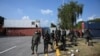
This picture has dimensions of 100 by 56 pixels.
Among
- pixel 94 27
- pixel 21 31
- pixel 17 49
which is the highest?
pixel 94 27

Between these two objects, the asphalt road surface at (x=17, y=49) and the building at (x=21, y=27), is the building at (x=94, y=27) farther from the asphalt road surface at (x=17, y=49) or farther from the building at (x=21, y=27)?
the asphalt road surface at (x=17, y=49)

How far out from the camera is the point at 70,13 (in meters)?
56.1

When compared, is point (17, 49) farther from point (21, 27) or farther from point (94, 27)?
point (21, 27)

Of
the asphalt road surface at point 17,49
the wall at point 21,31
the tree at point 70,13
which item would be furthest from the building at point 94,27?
the asphalt road surface at point 17,49

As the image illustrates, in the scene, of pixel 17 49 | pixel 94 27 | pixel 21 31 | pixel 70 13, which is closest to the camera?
pixel 17 49

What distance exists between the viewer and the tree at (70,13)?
185 ft

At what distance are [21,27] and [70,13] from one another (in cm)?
2465

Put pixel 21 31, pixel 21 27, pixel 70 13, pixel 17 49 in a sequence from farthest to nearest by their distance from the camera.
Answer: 1. pixel 21 27
2. pixel 21 31
3. pixel 70 13
4. pixel 17 49

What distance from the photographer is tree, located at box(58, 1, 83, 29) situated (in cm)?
5634

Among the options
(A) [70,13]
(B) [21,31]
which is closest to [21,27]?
(B) [21,31]

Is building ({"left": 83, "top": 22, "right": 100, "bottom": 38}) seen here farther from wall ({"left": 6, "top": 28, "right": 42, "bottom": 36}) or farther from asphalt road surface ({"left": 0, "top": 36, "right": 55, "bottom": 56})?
asphalt road surface ({"left": 0, "top": 36, "right": 55, "bottom": 56})

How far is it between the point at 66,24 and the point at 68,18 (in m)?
1.96

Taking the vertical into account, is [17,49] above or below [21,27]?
below

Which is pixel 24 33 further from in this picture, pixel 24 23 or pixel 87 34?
pixel 87 34
